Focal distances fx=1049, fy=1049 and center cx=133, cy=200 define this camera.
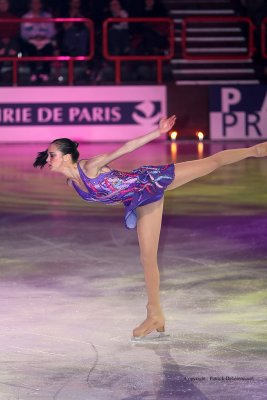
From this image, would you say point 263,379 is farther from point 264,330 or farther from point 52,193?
point 52,193

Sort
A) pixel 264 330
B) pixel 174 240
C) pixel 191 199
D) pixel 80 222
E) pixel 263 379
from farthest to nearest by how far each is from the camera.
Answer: pixel 191 199, pixel 80 222, pixel 174 240, pixel 264 330, pixel 263 379

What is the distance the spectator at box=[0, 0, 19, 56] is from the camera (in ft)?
60.4

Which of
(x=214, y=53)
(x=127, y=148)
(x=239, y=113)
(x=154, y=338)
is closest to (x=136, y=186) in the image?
(x=127, y=148)

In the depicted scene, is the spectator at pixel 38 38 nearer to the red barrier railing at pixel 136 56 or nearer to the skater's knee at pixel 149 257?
the red barrier railing at pixel 136 56

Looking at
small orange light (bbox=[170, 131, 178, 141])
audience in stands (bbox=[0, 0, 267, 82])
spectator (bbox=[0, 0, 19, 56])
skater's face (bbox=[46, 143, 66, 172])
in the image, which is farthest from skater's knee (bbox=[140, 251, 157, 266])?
spectator (bbox=[0, 0, 19, 56])

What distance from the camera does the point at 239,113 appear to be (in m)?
18.1

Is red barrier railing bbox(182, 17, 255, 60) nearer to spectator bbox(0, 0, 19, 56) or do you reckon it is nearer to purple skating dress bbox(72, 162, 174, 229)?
spectator bbox(0, 0, 19, 56)

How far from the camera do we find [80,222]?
10180mm

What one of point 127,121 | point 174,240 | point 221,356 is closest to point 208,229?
point 174,240

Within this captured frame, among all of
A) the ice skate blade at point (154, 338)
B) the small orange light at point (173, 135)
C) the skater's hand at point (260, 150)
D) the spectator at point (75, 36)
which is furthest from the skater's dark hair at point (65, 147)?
the spectator at point (75, 36)

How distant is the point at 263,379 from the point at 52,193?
6825mm

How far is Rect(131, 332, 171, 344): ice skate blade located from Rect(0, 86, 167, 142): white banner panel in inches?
465

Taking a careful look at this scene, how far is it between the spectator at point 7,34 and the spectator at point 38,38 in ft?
0.71

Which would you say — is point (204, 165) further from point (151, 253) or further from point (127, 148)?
point (127, 148)
